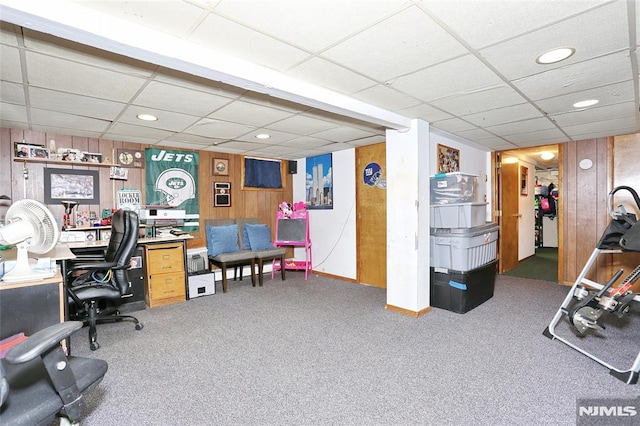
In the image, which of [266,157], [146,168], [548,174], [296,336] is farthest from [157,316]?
[548,174]

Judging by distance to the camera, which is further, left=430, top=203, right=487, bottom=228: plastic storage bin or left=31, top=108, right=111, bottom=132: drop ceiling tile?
left=430, top=203, right=487, bottom=228: plastic storage bin

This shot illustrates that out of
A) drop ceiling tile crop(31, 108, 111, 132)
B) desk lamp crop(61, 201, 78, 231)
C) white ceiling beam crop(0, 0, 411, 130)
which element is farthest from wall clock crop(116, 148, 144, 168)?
white ceiling beam crop(0, 0, 411, 130)

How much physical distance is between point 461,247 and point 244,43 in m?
3.07

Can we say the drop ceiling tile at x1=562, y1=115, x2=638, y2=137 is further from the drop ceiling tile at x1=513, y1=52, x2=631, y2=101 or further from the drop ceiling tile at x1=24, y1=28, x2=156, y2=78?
the drop ceiling tile at x1=24, y1=28, x2=156, y2=78

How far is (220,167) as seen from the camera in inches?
209

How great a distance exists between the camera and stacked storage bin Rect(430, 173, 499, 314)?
3.62 meters

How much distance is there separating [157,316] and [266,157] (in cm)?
327

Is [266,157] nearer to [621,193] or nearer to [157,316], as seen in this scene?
[157,316]

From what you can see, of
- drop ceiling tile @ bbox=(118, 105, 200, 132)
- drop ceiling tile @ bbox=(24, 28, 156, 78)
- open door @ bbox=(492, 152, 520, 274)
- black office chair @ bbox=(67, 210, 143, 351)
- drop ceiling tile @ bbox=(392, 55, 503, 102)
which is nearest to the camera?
drop ceiling tile @ bbox=(24, 28, 156, 78)

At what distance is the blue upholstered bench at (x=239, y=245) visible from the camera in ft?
15.8

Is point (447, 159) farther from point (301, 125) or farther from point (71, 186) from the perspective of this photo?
point (71, 186)

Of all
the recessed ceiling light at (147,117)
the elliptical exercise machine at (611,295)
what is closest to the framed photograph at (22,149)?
the recessed ceiling light at (147,117)

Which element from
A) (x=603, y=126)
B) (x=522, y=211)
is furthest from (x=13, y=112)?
(x=522, y=211)

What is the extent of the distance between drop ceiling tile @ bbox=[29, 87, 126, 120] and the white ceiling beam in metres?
1.35
